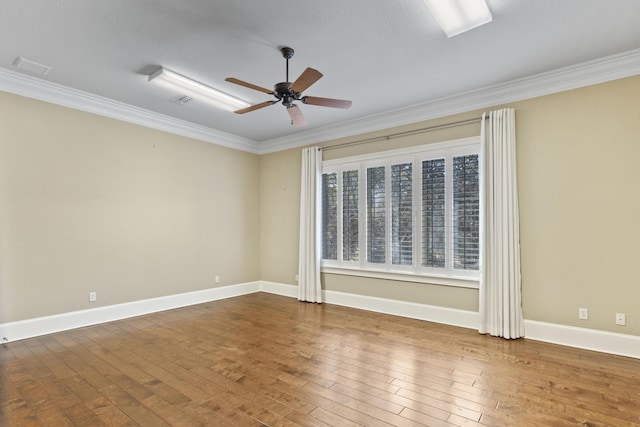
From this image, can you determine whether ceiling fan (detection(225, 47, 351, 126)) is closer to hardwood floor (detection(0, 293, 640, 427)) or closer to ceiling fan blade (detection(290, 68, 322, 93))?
ceiling fan blade (detection(290, 68, 322, 93))

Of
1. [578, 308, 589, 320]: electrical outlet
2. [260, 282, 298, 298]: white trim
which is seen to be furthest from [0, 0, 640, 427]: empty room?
[260, 282, 298, 298]: white trim

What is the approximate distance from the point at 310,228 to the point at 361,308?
1621 millimetres

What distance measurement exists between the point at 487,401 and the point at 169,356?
2.91 meters

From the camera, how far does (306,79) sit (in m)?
2.68

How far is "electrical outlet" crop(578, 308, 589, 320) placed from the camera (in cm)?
345

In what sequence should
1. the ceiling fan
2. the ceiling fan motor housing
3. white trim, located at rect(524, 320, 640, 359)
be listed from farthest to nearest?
white trim, located at rect(524, 320, 640, 359) < the ceiling fan motor housing < the ceiling fan

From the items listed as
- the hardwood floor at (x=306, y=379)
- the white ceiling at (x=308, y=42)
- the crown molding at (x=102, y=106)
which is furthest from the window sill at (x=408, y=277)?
the crown molding at (x=102, y=106)

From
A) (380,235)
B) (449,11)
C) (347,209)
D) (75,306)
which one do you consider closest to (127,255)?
(75,306)

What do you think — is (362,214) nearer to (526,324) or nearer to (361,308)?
(361,308)

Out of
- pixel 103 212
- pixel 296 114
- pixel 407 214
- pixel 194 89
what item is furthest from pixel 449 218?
pixel 103 212

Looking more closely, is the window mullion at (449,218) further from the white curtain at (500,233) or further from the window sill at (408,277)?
the white curtain at (500,233)

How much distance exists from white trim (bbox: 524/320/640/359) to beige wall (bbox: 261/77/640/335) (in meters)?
0.06

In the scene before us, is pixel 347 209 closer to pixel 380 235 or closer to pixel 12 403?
pixel 380 235

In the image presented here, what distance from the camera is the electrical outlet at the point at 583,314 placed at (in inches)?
136
